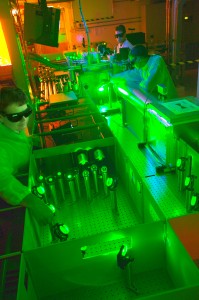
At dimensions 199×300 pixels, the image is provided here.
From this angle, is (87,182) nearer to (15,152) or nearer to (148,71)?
(15,152)

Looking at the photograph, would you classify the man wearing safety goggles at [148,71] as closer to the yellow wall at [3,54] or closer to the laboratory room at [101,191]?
the laboratory room at [101,191]

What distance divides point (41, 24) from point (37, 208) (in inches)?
124

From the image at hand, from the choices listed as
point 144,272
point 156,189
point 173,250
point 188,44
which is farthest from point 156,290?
point 188,44

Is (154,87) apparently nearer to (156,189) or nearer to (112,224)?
(156,189)

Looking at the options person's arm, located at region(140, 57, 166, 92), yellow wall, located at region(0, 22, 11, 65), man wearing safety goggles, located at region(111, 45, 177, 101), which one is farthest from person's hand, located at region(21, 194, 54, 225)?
yellow wall, located at region(0, 22, 11, 65)

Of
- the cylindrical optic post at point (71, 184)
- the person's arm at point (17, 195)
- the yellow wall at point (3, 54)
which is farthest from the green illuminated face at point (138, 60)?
the yellow wall at point (3, 54)

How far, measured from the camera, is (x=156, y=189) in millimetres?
2246

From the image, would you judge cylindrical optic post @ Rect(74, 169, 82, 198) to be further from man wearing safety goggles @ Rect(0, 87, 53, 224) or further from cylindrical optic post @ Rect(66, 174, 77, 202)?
man wearing safety goggles @ Rect(0, 87, 53, 224)

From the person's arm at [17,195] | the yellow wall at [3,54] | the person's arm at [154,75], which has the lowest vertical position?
the person's arm at [17,195]

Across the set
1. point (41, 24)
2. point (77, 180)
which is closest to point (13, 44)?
point (41, 24)

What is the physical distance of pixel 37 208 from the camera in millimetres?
1832

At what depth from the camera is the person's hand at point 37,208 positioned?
6.00ft

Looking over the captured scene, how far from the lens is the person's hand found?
6.00 ft

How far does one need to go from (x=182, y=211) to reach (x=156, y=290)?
0.61 meters
